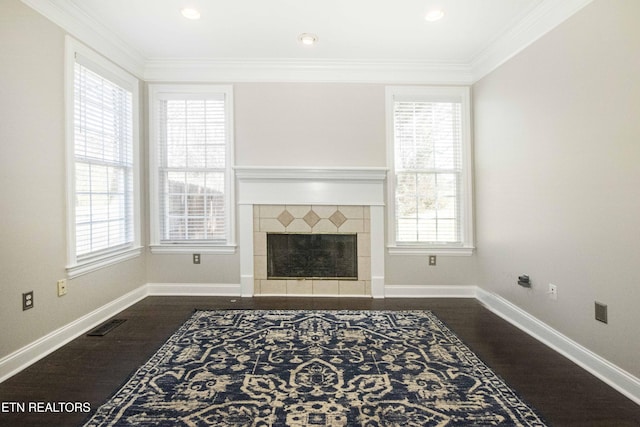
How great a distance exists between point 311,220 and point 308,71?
5.61 feet

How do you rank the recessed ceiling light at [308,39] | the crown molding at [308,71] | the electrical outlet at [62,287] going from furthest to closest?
the crown molding at [308,71], the recessed ceiling light at [308,39], the electrical outlet at [62,287]

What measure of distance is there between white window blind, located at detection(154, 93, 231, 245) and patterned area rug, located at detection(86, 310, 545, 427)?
1.30 meters

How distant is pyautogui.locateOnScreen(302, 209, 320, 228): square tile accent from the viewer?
3.82 meters

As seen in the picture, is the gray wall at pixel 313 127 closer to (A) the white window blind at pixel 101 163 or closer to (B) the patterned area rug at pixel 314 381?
(A) the white window blind at pixel 101 163

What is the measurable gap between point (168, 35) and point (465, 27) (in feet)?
9.13

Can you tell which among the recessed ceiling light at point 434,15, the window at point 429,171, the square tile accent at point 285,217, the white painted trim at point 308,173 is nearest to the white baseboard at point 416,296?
the window at point 429,171

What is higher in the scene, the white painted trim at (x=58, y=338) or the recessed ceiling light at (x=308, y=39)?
the recessed ceiling light at (x=308, y=39)

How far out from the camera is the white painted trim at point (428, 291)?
150 inches

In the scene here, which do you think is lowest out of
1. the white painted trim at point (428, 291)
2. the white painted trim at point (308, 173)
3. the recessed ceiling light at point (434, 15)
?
the white painted trim at point (428, 291)

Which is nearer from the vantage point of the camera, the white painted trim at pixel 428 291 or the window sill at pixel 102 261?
the window sill at pixel 102 261

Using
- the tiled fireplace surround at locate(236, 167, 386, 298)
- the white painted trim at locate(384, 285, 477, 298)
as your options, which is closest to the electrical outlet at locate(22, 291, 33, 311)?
the tiled fireplace surround at locate(236, 167, 386, 298)

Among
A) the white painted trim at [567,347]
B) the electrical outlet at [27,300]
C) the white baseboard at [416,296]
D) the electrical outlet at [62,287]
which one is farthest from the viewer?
the electrical outlet at [62,287]

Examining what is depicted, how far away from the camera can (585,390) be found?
6.46 ft

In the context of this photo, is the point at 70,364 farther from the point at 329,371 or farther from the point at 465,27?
the point at 465,27
